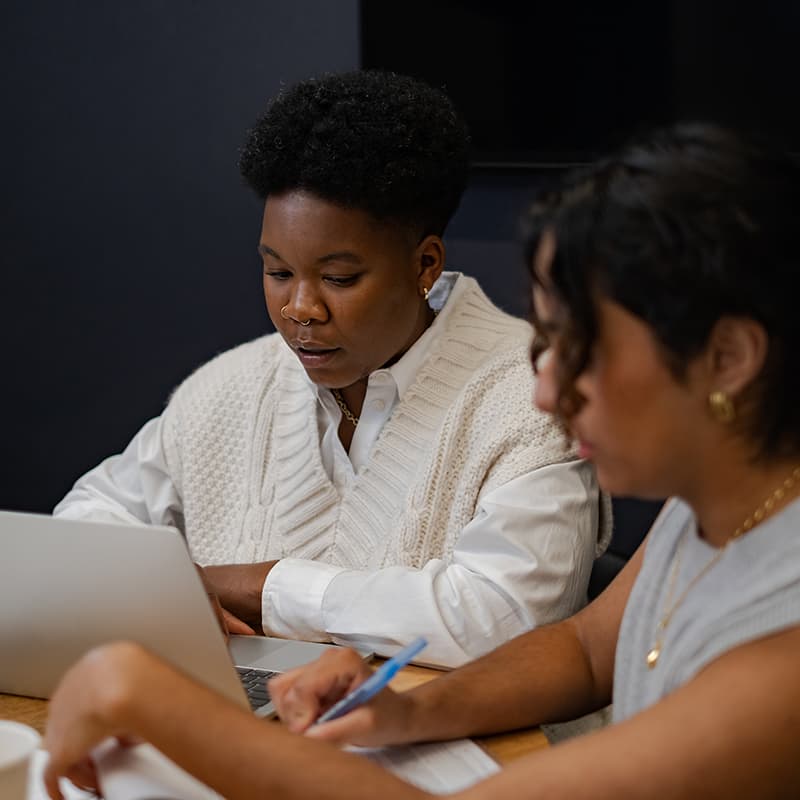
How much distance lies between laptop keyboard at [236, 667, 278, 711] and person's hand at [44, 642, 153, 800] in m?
→ 0.30

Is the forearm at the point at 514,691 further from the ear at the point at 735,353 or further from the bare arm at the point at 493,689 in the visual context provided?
the ear at the point at 735,353

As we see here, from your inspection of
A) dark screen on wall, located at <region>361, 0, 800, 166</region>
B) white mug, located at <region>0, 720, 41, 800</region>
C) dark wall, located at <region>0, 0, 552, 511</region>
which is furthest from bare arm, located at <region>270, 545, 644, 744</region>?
dark wall, located at <region>0, 0, 552, 511</region>

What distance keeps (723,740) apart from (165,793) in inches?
16.2

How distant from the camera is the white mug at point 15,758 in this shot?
95 centimetres

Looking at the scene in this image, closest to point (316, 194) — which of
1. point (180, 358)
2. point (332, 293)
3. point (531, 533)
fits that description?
point (332, 293)

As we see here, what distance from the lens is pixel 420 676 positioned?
1481mm

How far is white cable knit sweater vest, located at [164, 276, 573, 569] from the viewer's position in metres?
1.77

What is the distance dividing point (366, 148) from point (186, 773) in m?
0.95

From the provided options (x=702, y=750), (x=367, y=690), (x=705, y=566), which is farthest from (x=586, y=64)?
(x=702, y=750)

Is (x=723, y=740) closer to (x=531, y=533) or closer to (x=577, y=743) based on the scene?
(x=577, y=743)

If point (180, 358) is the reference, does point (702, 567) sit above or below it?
above

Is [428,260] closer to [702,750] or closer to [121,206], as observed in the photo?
[702,750]

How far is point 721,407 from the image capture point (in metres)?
1.01

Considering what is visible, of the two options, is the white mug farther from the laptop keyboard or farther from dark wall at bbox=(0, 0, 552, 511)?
dark wall at bbox=(0, 0, 552, 511)
